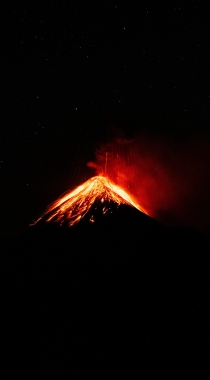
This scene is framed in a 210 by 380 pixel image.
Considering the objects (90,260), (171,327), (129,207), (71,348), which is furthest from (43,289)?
(129,207)

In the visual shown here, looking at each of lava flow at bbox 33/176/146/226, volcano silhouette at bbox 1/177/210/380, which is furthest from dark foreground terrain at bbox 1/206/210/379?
A: lava flow at bbox 33/176/146/226

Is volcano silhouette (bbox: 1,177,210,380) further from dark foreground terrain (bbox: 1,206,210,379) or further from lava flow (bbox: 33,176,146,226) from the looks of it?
lava flow (bbox: 33,176,146,226)

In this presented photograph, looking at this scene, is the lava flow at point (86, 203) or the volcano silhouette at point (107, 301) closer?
the volcano silhouette at point (107, 301)

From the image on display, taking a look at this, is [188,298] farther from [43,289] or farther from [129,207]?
[129,207]

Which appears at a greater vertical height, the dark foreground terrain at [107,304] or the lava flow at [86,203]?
the lava flow at [86,203]

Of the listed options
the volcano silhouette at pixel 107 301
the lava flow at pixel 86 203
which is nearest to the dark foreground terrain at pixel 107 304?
the volcano silhouette at pixel 107 301

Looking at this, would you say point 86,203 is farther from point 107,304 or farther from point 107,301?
point 107,304

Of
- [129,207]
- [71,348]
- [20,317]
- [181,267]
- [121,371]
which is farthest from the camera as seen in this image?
[129,207]

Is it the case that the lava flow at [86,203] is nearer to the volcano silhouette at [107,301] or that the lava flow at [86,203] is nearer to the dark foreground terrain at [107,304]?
the volcano silhouette at [107,301]
